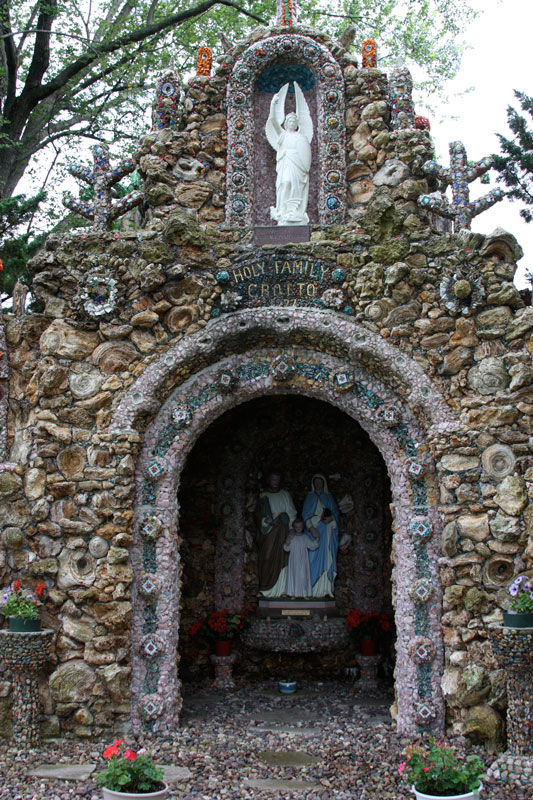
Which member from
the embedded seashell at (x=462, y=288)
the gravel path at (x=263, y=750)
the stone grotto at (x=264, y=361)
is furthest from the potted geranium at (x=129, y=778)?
the embedded seashell at (x=462, y=288)

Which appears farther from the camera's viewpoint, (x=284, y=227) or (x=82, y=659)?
(x=284, y=227)

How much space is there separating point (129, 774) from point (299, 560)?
15.0ft

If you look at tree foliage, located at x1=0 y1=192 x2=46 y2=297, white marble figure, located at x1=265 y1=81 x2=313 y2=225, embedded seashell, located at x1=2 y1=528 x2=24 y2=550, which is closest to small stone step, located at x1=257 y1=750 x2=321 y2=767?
embedded seashell, located at x1=2 y1=528 x2=24 y2=550

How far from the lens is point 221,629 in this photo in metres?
8.70

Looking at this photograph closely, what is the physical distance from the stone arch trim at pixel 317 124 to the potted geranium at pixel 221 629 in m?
4.54

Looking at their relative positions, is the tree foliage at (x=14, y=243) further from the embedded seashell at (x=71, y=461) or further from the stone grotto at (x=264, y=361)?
the embedded seashell at (x=71, y=461)

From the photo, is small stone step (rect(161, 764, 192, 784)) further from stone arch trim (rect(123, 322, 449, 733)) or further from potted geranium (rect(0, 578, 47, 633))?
potted geranium (rect(0, 578, 47, 633))

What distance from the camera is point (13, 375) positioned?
755cm

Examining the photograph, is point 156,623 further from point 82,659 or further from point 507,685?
point 507,685

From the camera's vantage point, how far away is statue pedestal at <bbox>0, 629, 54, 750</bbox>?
638 centimetres

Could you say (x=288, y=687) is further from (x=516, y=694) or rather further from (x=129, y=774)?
(x=129, y=774)

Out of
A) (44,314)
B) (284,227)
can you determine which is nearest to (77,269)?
(44,314)

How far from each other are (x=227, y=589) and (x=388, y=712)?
2.47 m

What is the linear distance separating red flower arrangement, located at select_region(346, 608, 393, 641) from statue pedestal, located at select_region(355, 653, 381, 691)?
0.24 m
